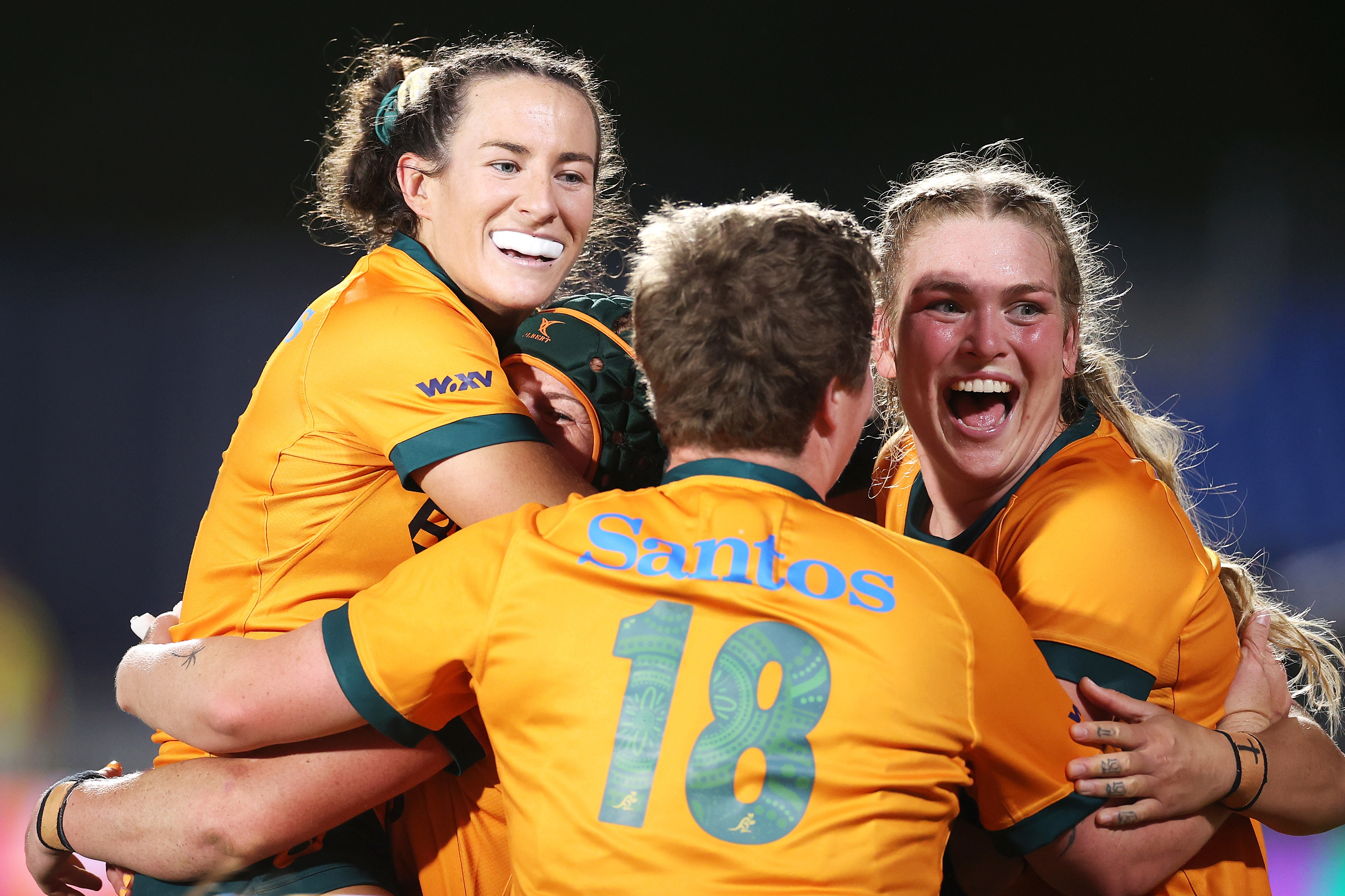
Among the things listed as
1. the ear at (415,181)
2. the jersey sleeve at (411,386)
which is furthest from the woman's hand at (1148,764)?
the ear at (415,181)

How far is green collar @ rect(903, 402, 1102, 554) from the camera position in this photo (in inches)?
63.8

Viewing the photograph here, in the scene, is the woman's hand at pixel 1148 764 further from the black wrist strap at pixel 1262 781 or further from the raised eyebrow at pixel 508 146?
the raised eyebrow at pixel 508 146

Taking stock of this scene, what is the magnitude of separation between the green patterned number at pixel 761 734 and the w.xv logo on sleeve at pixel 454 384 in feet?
1.91

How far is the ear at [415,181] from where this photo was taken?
1.77 metres

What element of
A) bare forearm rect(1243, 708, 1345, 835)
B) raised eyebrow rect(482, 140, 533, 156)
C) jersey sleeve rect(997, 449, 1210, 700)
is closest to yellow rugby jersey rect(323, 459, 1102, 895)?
jersey sleeve rect(997, 449, 1210, 700)

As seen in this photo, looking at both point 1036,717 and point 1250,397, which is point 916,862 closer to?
point 1036,717

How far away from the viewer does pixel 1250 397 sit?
4.32m

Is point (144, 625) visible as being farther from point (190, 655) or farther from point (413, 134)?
point (413, 134)

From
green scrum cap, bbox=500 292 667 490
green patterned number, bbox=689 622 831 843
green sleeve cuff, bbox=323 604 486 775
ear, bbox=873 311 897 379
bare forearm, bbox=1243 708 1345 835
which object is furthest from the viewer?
ear, bbox=873 311 897 379

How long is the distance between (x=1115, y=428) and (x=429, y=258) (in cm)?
109

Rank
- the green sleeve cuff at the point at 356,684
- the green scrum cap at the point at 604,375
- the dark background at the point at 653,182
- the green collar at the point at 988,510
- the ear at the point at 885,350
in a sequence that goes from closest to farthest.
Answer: the green sleeve cuff at the point at 356,684 → the green collar at the point at 988,510 → the green scrum cap at the point at 604,375 → the ear at the point at 885,350 → the dark background at the point at 653,182

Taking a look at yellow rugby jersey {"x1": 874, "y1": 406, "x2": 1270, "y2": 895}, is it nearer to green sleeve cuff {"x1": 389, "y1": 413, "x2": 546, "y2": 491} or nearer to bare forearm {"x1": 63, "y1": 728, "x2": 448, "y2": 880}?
green sleeve cuff {"x1": 389, "y1": 413, "x2": 546, "y2": 491}

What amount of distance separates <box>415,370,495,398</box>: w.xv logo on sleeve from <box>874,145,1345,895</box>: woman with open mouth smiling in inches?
28.6

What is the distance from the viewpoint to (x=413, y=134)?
1784 millimetres
